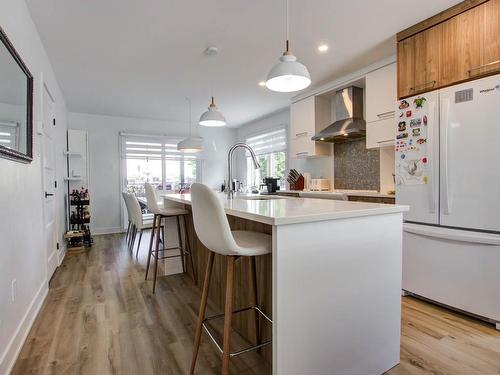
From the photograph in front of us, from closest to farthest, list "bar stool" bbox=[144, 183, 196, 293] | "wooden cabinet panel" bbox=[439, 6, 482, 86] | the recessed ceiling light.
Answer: "wooden cabinet panel" bbox=[439, 6, 482, 86], "bar stool" bbox=[144, 183, 196, 293], the recessed ceiling light

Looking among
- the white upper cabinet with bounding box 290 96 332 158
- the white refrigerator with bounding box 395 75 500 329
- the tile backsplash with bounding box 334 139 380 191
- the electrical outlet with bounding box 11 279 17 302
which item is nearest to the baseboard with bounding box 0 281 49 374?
the electrical outlet with bounding box 11 279 17 302

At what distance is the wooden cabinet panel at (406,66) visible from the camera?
258 centimetres

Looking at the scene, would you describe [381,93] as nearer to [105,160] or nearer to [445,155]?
[445,155]

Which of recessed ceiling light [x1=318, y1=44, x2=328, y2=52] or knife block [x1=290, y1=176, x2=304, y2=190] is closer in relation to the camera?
recessed ceiling light [x1=318, y1=44, x2=328, y2=52]

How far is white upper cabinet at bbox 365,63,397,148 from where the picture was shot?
310 centimetres

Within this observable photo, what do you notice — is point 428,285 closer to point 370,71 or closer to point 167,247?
point 370,71

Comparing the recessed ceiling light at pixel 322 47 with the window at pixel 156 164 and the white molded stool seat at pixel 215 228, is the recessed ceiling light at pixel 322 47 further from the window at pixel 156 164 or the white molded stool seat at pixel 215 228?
the window at pixel 156 164

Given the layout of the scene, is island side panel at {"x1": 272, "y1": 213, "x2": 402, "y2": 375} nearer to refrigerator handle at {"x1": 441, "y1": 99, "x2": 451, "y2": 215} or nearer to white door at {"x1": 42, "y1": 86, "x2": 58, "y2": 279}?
refrigerator handle at {"x1": 441, "y1": 99, "x2": 451, "y2": 215}

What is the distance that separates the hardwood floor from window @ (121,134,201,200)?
3447 millimetres

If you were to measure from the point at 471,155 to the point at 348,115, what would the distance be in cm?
185

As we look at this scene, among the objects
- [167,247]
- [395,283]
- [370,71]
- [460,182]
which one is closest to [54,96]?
[167,247]

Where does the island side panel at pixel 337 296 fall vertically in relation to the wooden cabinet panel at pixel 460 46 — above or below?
below

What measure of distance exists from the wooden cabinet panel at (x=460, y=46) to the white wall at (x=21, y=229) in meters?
3.14

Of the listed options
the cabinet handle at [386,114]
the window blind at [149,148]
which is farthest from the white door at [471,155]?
the window blind at [149,148]
